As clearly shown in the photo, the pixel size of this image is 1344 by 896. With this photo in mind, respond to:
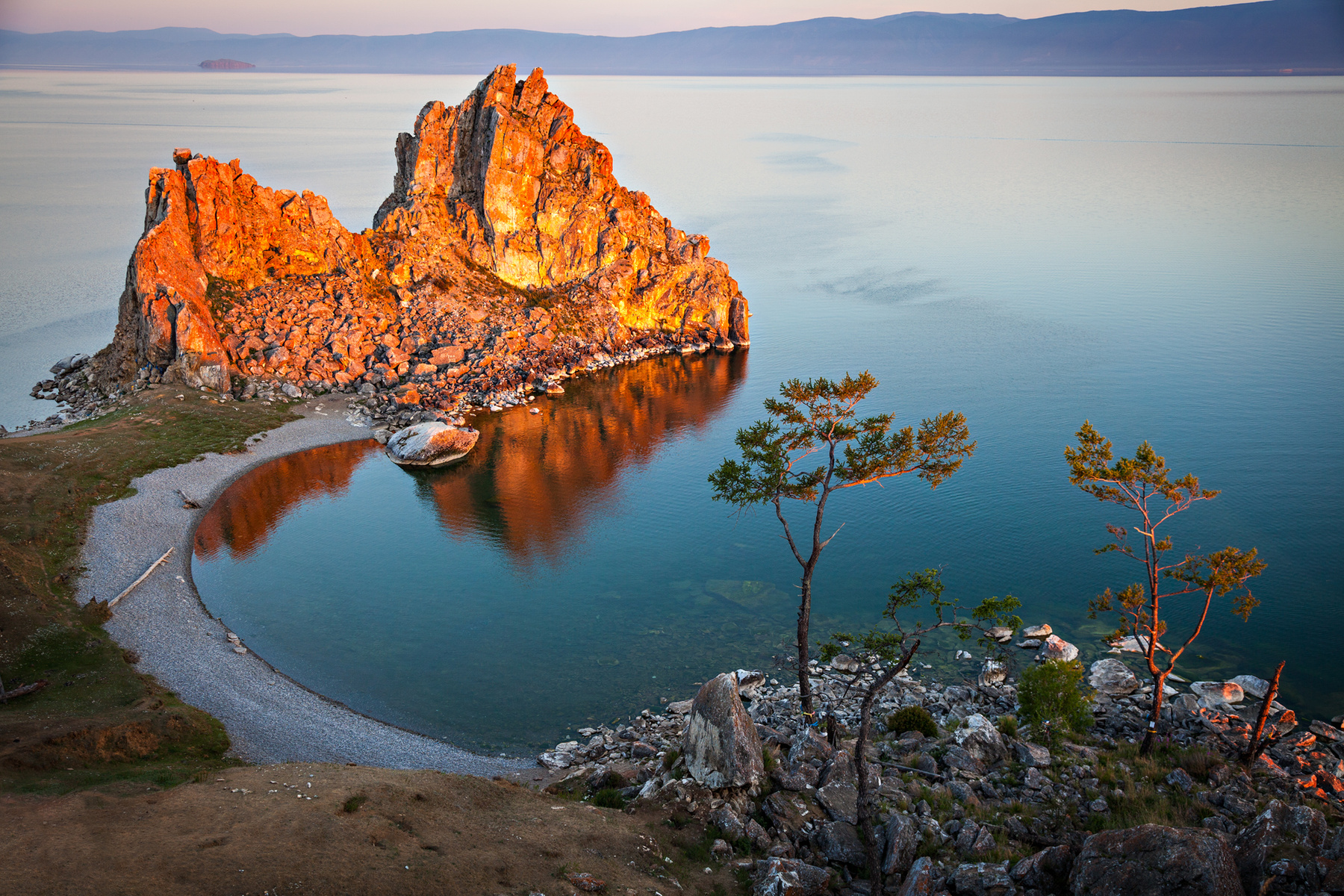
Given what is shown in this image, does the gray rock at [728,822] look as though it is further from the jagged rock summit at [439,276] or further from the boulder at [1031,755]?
the jagged rock summit at [439,276]

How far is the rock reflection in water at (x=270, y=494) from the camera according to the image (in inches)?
2237

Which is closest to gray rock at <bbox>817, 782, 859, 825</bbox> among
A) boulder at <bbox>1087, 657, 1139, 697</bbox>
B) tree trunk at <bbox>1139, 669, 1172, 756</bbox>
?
tree trunk at <bbox>1139, 669, 1172, 756</bbox>

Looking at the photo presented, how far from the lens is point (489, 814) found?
86.0 feet

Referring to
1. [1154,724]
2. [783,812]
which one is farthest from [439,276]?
[1154,724]

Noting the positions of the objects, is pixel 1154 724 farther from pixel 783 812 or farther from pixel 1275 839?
pixel 783 812

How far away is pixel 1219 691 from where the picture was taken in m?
37.8

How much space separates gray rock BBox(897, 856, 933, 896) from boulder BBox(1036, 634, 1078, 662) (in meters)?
21.5

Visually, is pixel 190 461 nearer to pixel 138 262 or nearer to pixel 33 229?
pixel 138 262

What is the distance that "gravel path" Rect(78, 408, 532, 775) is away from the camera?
3497cm

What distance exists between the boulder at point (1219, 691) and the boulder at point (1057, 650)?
5161 millimetres

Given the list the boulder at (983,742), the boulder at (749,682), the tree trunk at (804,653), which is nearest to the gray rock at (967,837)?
the boulder at (983,742)

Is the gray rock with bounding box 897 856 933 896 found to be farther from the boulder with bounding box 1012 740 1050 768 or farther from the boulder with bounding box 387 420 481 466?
the boulder with bounding box 387 420 481 466

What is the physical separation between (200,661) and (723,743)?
28.9m

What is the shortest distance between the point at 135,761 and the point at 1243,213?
6944 inches
